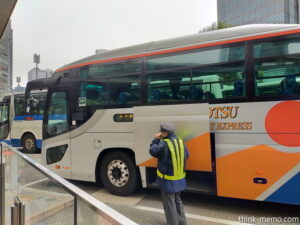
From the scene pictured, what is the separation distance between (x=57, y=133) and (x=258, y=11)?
15.2 meters

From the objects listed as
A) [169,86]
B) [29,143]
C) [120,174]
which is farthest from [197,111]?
[29,143]

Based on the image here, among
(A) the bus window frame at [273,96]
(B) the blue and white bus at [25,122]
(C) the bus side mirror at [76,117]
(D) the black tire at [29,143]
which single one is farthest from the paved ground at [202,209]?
(D) the black tire at [29,143]

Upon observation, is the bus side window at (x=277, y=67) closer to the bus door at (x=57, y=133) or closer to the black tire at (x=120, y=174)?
the black tire at (x=120, y=174)

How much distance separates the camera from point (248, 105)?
160 inches

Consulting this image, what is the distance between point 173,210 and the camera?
356 centimetres

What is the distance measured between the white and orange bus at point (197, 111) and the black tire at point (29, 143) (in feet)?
21.9

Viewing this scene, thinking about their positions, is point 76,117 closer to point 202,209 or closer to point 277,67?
point 202,209

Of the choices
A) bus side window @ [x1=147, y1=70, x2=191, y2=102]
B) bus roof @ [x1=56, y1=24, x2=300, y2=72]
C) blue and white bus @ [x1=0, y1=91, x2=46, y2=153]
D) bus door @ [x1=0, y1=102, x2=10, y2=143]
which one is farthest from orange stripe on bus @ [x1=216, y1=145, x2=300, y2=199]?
bus door @ [x1=0, y1=102, x2=10, y2=143]

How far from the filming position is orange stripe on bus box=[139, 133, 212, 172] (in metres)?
4.25

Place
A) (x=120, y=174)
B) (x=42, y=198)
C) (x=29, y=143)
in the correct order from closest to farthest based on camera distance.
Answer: (x=42, y=198), (x=120, y=174), (x=29, y=143)

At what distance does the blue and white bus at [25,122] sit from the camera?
38.0 feet

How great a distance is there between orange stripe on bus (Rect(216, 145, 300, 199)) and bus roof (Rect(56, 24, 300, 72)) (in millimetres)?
1940

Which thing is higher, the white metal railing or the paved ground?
the white metal railing

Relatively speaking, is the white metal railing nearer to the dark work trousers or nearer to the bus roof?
the dark work trousers
